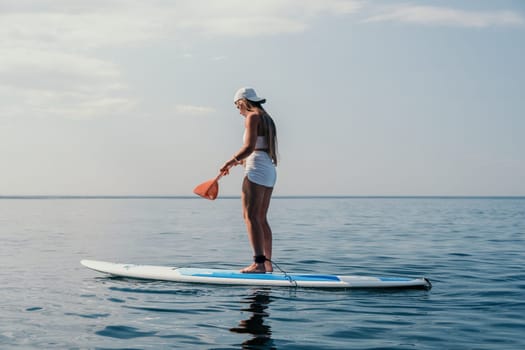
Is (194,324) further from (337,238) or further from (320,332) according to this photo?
(337,238)

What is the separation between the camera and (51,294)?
21.9 feet

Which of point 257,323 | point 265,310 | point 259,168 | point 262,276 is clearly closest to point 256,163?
point 259,168

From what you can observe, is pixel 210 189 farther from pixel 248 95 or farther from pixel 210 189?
pixel 248 95

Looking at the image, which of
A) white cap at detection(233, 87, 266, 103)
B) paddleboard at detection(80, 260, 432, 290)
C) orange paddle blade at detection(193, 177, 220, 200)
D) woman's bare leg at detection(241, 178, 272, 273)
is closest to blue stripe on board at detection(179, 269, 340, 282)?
paddleboard at detection(80, 260, 432, 290)

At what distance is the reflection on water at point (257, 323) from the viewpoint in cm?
440

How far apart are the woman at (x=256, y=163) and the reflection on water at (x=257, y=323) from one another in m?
0.69

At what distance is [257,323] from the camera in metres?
5.07

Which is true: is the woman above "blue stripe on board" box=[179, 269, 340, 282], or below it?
above

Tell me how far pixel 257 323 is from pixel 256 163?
2.39 meters

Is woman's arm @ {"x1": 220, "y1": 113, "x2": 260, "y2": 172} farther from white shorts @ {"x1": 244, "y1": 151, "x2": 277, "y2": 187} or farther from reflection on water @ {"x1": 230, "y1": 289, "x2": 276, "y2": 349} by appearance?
reflection on water @ {"x1": 230, "y1": 289, "x2": 276, "y2": 349}

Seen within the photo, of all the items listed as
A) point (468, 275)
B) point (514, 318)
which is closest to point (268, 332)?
point (514, 318)

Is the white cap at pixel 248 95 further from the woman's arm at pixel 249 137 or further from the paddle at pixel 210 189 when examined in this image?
the paddle at pixel 210 189

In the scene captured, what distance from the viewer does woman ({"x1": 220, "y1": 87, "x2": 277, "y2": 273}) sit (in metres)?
6.95

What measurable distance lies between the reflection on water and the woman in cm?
69
